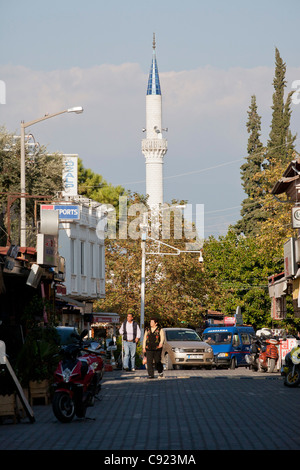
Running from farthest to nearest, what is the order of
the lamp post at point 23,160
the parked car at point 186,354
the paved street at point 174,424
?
the parked car at point 186,354 → the lamp post at point 23,160 → the paved street at point 174,424

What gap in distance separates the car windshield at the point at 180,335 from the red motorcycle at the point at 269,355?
3.88 m

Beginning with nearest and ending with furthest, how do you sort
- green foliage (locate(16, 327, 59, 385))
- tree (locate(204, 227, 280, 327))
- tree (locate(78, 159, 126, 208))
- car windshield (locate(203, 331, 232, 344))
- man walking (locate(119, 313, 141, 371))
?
green foliage (locate(16, 327, 59, 385)) → man walking (locate(119, 313, 141, 371)) → car windshield (locate(203, 331, 232, 344)) → tree (locate(204, 227, 280, 327)) → tree (locate(78, 159, 126, 208))

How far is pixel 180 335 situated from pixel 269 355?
457 cm

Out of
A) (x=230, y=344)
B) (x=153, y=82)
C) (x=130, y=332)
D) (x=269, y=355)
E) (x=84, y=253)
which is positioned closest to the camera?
(x=130, y=332)

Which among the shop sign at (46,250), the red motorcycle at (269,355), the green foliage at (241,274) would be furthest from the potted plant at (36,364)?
the green foliage at (241,274)

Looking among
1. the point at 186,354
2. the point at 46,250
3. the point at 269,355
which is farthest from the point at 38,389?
the point at 186,354

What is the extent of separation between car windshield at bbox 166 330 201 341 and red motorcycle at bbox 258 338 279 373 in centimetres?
388

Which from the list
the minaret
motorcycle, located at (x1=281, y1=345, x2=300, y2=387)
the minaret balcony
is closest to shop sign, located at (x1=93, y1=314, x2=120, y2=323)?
motorcycle, located at (x1=281, y1=345, x2=300, y2=387)

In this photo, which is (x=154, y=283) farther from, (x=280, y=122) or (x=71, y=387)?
(x=71, y=387)

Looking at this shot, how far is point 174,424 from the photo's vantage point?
13289 millimetres

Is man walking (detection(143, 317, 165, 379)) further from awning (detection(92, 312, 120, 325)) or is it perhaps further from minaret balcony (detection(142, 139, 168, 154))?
minaret balcony (detection(142, 139, 168, 154))

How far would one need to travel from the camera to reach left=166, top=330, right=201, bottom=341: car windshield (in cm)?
3469

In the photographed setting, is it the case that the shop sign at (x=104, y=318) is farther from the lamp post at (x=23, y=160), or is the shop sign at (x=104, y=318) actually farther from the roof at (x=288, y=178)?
the lamp post at (x=23, y=160)

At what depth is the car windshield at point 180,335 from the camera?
114ft
